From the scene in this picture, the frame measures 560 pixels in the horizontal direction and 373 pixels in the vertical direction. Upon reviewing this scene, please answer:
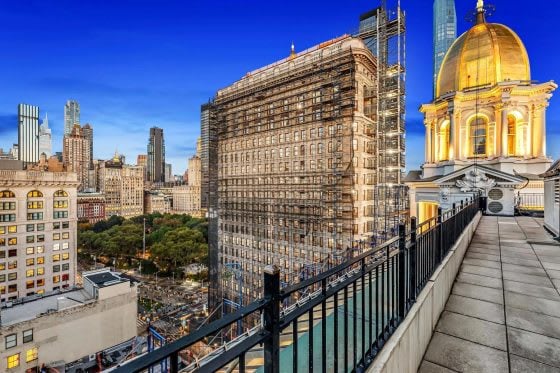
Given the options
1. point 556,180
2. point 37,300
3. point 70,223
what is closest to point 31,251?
point 70,223

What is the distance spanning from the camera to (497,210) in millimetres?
20609

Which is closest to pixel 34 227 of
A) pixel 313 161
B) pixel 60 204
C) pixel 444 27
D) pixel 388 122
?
pixel 60 204

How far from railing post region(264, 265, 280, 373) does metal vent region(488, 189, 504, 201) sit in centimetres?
2572

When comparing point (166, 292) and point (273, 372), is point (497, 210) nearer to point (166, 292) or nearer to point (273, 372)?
point (273, 372)

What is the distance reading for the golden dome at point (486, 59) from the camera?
89.5ft

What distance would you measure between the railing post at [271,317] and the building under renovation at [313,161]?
906 inches

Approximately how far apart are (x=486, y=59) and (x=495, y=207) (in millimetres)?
17113

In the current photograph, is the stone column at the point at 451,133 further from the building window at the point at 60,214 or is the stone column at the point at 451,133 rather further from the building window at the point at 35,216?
the building window at the point at 35,216

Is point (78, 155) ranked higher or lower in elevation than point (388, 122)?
higher

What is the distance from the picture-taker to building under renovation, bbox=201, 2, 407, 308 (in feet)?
99.2

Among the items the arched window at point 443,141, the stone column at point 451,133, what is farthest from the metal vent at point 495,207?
the arched window at point 443,141

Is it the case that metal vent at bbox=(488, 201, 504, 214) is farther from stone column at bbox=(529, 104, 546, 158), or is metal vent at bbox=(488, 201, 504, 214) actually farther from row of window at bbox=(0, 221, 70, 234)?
row of window at bbox=(0, 221, 70, 234)

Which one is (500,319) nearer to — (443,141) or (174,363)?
→ (174,363)

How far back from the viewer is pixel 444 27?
154375 mm
